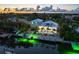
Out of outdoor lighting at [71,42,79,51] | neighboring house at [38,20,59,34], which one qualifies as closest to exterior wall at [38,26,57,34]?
neighboring house at [38,20,59,34]

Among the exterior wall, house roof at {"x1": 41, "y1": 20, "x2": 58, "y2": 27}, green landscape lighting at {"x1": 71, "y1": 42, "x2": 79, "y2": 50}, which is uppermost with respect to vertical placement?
house roof at {"x1": 41, "y1": 20, "x2": 58, "y2": 27}

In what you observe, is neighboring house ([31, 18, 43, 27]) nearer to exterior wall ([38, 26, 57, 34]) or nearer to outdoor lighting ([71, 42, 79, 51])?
exterior wall ([38, 26, 57, 34])

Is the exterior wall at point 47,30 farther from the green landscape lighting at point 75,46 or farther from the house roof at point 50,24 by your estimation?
the green landscape lighting at point 75,46

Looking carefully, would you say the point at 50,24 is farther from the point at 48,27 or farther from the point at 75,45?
the point at 75,45

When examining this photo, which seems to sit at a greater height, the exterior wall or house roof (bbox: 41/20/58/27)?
house roof (bbox: 41/20/58/27)

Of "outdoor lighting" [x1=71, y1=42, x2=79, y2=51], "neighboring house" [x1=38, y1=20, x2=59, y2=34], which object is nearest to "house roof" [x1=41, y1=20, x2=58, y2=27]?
"neighboring house" [x1=38, y1=20, x2=59, y2=34]

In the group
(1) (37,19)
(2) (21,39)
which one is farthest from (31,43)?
(1) (37,19)

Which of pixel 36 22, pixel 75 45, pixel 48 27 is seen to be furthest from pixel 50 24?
pixel 75 45
